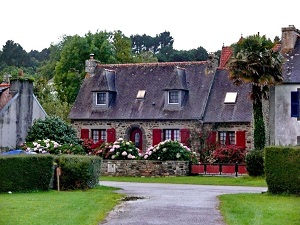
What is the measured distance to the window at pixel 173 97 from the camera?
4678cm

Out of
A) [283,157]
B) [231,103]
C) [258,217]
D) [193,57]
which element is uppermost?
[193,57]

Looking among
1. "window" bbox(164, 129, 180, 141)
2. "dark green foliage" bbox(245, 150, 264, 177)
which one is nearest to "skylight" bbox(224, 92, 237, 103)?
"window" bbox(164, 129, 180, 141)

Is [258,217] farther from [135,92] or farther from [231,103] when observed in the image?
[135,92]

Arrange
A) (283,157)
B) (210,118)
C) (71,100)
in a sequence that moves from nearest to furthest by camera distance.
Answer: (283,157) < (210,118) < (71,100)

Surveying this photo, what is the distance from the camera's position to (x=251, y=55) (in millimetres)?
35719

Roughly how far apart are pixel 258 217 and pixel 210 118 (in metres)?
28.1

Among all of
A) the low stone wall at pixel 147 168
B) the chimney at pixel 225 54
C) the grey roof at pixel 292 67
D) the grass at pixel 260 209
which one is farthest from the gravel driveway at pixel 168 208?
the chimney at pixel 225 54

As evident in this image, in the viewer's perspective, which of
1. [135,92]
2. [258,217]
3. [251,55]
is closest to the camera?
[258,217]

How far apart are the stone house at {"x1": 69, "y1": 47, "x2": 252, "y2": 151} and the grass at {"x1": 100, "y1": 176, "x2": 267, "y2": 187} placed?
31.6 ft

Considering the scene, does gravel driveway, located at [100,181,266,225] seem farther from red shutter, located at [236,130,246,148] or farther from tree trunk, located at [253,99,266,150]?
red shutter, located at [236,130,246,148]

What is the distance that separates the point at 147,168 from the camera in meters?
36.9

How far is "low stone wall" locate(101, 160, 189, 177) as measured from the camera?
36.8 meters

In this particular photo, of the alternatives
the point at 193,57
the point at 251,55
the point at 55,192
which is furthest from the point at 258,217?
the point at 193,57

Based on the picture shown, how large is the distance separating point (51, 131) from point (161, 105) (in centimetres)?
961
